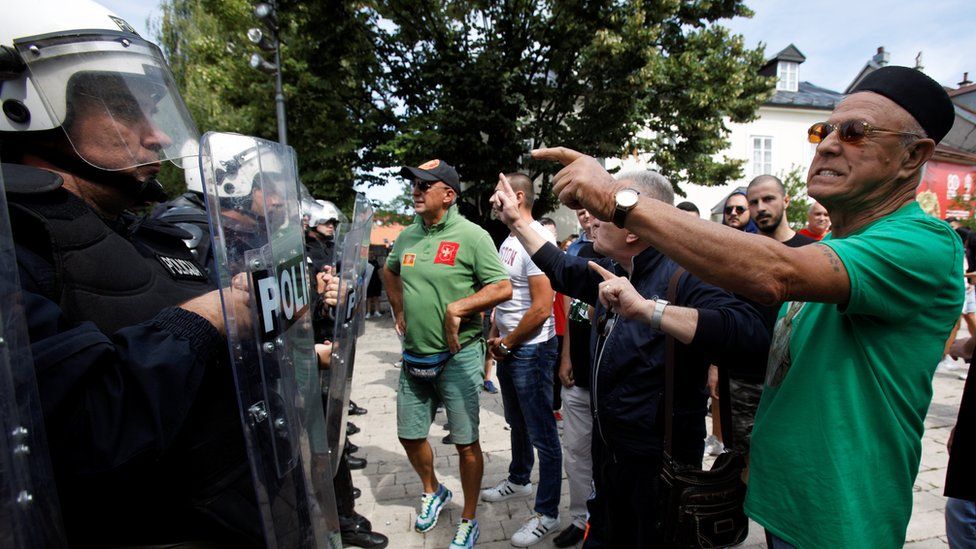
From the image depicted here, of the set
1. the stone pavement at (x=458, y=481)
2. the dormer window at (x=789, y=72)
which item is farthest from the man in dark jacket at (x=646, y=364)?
the dormer window at (x=789, y=72)

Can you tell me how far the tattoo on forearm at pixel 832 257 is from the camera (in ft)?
3.52

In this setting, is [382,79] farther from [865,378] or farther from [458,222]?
[865,378]

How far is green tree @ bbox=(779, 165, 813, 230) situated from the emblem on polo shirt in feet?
53.9

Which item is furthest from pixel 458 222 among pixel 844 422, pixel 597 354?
pixel 844 422

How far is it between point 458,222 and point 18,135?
2.13 metres

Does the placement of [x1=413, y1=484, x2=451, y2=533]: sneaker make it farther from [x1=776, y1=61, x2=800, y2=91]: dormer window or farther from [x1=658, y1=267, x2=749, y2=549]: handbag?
[x1=776, y1=61, x2=800, y2=91]: dormer window

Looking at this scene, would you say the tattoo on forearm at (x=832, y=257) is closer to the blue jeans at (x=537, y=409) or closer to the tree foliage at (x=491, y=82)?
the blue jeans at (x=537, y=409)

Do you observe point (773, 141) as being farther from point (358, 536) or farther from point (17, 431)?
point (17, 431)

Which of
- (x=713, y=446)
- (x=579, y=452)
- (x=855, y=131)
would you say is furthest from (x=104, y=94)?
(x=713, y=446)

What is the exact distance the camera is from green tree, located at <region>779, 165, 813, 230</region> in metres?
16.7

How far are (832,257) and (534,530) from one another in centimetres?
253

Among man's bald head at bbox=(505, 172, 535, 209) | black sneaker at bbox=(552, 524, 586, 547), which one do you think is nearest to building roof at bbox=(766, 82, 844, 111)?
man's bald head at bbox=(505, 172, 535, 209)

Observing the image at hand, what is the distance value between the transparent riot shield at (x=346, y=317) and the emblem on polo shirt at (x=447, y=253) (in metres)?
0.45

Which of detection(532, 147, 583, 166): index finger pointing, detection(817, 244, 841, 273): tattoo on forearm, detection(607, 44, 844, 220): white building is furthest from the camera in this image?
detection(607, 44, 844, 220): white building
